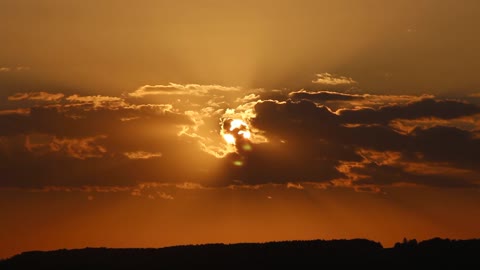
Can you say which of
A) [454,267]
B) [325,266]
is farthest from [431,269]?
[325,266]

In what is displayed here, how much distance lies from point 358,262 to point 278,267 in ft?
43.3

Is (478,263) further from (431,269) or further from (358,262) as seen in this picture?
(358,262)

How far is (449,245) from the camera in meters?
198

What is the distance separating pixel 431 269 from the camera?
190125 mm

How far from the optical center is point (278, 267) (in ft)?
652

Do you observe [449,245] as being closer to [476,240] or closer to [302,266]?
[476,240]

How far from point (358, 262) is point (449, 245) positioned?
50.2 ft

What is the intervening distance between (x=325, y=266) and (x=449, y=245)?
2067cm

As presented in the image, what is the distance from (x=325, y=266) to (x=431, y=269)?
59.0 ft

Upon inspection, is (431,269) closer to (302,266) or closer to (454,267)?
(454,267)

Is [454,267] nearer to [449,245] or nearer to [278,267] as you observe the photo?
[449,245]

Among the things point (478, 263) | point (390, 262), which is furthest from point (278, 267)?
point (478, 263)

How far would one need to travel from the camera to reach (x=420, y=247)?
200m

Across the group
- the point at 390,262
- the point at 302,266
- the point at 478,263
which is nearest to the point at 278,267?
the point at 302,266
